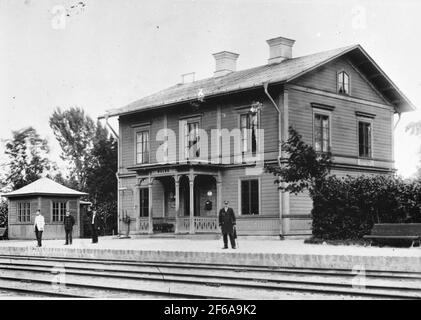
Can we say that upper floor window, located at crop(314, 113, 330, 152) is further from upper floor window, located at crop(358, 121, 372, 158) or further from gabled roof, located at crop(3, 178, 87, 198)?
gabled roof, located at crop(3, 178, 87, 198)

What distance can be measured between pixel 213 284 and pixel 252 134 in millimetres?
16678

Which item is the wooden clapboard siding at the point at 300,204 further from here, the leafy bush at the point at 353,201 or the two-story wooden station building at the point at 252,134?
the leafy bush at the point at 353,201

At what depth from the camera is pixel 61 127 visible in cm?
6275

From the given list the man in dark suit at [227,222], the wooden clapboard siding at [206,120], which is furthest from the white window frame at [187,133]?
the man in dark suit at [227,222]

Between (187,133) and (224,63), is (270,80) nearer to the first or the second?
(187,133)

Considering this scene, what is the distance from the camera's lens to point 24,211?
34.9 metres

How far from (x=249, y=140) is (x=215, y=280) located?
52.3 ft

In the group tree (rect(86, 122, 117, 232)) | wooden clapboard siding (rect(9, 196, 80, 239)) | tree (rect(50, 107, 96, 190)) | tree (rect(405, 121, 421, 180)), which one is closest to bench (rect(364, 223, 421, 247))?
tree (rect(405, 121, 421, 180))

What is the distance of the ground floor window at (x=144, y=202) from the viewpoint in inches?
1276

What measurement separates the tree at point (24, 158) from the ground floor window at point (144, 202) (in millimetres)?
18613

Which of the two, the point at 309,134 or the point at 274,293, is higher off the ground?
the point at 309,134
